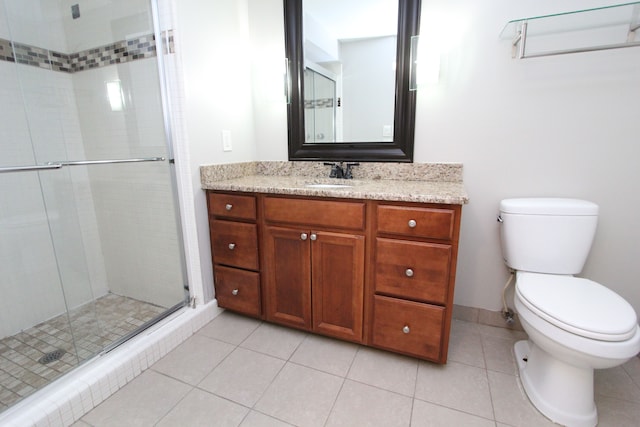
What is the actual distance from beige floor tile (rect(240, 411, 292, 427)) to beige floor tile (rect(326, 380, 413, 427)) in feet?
0.63

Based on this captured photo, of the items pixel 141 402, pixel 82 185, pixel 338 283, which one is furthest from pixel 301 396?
pixel 82 185

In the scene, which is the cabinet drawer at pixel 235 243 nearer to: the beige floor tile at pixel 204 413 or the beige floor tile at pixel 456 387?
the beige floor tile at pixel 204 413

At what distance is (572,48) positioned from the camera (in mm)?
1378

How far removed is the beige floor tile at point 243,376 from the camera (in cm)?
131

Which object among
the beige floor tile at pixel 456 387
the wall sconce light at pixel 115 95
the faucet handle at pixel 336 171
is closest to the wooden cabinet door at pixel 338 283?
the beige floor tile at pixel 456 387

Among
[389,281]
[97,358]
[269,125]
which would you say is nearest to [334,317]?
[389,281]

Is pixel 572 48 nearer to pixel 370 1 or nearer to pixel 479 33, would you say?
pixel 479 33

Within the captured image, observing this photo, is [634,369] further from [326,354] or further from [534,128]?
[326,354]

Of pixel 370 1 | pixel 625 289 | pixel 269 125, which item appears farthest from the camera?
pixel 269 125

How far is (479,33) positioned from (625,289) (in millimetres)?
1484

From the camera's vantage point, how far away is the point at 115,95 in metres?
1.86

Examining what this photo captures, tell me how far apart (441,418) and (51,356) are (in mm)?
1840

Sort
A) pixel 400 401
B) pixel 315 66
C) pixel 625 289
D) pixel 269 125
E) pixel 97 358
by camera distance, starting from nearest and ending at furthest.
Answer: pixel 400 401 < pixel 97 358 < pixel 625 289 < pixel 315 66 < pixel 269 125

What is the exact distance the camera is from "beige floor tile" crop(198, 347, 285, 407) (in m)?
1.31
